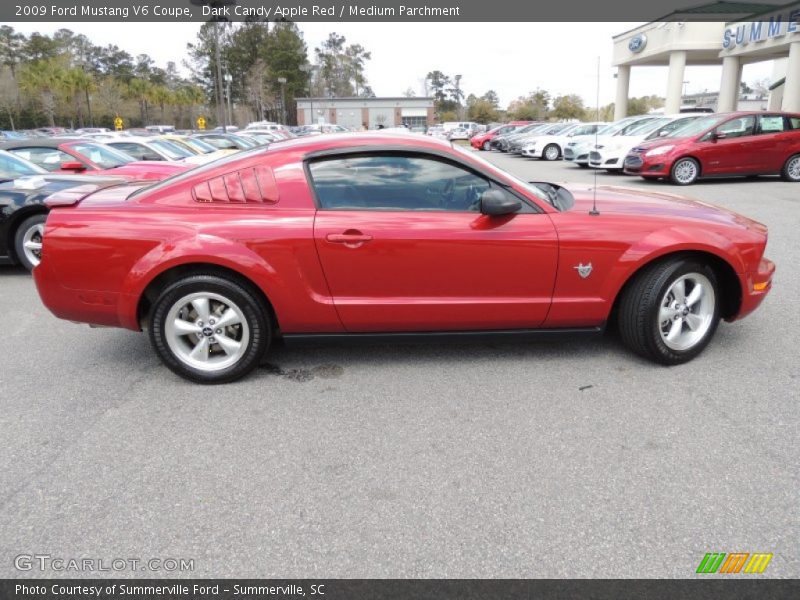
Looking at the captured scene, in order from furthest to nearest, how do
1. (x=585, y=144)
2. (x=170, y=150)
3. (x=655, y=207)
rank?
1. (x=585, y=144)
2. (x=170, y=150)
3. (x=655, y=207)

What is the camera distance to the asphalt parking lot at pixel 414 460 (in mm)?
2230

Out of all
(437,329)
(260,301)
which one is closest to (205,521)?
(260,301)

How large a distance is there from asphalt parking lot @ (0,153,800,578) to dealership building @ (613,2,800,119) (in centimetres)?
2485

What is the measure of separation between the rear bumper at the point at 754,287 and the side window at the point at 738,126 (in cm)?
1057

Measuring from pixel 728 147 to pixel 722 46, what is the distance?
817 inches

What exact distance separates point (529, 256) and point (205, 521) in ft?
7.43

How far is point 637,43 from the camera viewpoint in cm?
3328

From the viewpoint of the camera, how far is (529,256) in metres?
3.52

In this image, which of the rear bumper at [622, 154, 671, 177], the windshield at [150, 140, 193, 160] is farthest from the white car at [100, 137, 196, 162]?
A: the rear bumper at [622, 154, 671, 177]

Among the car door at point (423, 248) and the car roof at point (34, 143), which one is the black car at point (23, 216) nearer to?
the car roof at point (34, 143)

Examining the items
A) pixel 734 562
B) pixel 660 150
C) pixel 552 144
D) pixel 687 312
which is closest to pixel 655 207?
pixel 687 312

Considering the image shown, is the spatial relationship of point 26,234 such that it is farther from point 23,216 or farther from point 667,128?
point 667,128

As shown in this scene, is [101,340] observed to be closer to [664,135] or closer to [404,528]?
[404,528]
